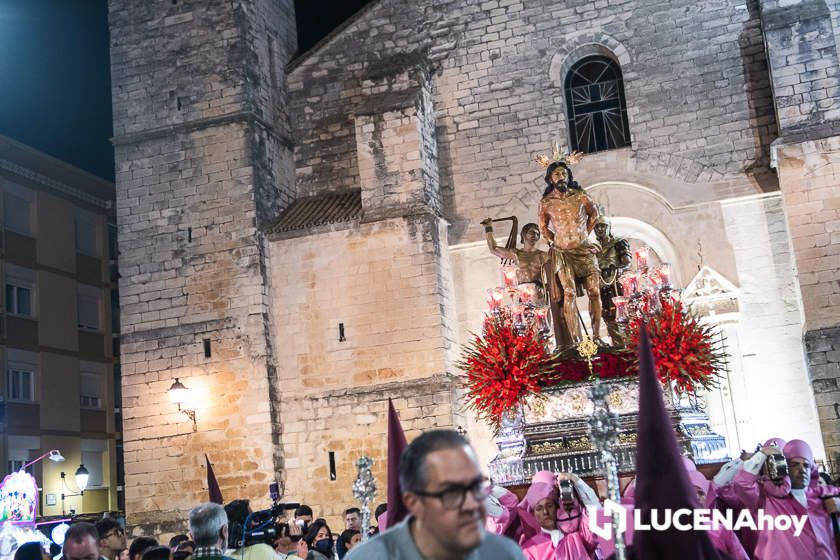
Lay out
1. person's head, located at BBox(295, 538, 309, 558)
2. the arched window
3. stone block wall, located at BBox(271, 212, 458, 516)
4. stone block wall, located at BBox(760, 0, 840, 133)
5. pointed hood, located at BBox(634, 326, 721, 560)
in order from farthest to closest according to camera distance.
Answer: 1. the arched window
2. stone block wall, located at BBox(271, 212, 458, 516)
3. stone block wall, located at BBox(760, 0, 840, 133)
4. person's head, located at BBox(295, 538, 309, 558)
5. pointed hood, located at BBox(634, 326, 721, 560)

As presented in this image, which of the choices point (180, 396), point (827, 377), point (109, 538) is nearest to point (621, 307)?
point (827, 377)

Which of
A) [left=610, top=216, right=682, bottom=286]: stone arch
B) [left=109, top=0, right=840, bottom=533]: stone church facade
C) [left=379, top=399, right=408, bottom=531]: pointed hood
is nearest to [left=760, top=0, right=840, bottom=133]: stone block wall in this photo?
[left=109, top=0, right=840, bottom=533]: stone church facade

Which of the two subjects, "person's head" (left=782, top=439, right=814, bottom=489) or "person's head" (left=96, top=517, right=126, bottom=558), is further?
"person's head" (left=782, top=439, right=814, bottom=489)

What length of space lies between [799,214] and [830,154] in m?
1.01

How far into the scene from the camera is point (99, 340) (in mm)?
27750

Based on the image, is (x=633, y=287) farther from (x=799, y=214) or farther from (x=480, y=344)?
(x=799, y=214)

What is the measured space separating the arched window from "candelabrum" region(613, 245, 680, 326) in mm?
6843

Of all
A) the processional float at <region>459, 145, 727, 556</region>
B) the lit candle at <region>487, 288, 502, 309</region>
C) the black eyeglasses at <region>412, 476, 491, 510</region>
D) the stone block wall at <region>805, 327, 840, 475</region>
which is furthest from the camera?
the stone block wall at <region>805, 327, 840, 475</region>

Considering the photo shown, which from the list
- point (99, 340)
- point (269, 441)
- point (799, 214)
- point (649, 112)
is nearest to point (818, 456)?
point (799, 214)

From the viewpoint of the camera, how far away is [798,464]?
22.9 feet

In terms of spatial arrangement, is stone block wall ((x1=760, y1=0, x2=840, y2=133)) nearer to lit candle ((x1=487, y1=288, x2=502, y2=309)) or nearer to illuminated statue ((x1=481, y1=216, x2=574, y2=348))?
illuminated statue ((x1=481, y1=216, x2=574, y2=348))

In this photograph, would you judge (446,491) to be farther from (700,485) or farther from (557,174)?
(557,174)

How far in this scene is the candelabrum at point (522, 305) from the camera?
1077 cm

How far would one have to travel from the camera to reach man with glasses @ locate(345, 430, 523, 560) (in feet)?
9.25
